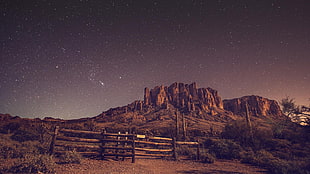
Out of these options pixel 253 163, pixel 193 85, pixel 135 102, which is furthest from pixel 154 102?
pixel 253 163

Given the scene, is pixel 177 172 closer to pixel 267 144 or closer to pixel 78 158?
pixel 78 158

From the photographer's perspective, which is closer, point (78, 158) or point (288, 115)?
point (78, 158)

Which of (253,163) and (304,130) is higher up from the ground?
(304,130)

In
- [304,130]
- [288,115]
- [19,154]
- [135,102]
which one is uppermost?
[135,102]

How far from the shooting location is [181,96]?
112188 mm

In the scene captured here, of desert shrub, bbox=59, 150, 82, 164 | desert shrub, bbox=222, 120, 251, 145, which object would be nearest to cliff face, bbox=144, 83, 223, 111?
desert shrub, bbox=222, 120, 251, 145

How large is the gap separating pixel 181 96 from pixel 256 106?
55.4m

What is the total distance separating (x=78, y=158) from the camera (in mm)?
7719

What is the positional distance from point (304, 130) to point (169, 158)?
813cm

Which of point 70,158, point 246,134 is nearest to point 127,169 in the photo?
point 70,158

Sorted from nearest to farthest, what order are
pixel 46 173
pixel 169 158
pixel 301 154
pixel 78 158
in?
pixel 46 173
pixel 78 158
pixel 169 158
pixel 301 154

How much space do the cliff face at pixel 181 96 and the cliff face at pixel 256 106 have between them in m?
9.21

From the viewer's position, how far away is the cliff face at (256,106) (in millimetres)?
112375

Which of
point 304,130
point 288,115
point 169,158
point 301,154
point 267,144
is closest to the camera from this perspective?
point 304,130
